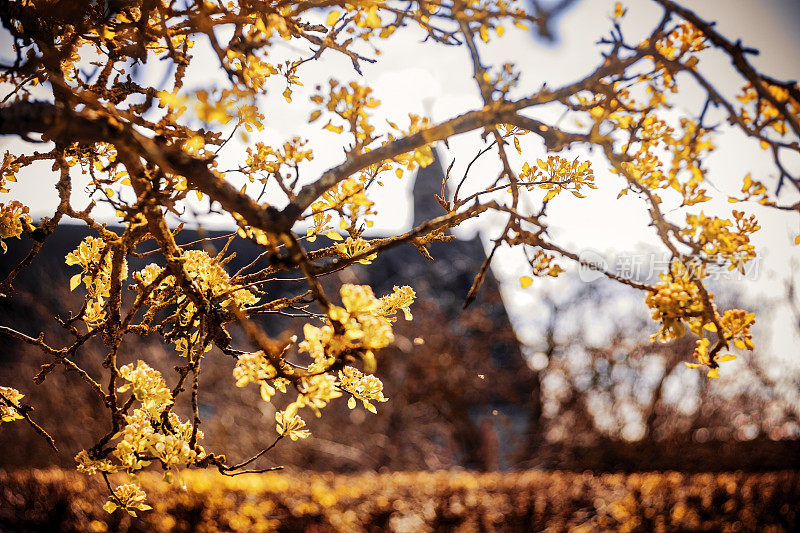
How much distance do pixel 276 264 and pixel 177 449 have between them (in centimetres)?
74

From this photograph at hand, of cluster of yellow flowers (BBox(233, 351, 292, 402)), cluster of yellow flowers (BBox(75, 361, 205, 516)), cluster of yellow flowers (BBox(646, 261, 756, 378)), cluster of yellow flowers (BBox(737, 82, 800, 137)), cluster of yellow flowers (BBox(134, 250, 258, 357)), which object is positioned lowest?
cluster of yellow flowers (BBox(75, 361, 205, 516))

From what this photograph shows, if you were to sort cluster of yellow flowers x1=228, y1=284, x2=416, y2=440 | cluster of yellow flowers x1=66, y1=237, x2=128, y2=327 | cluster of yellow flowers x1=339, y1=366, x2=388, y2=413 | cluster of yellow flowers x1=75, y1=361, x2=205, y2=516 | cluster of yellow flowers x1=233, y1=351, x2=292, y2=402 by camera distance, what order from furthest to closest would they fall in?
1. cluster of yellow flowers x1=66, y1=237, x2=128, y2=327
2. cluster of yellow flowers x1=339, y1=366, x2=388, y2=413
3. cluster of yellow flowers x1=75, y1=361, x2=205, y2=516
4. cluster of yellow flowers x1=233, y1=351, x2=292, y2=402
5. cluster of yellow flowers x1=228, y1=284, x2=416, y2=440

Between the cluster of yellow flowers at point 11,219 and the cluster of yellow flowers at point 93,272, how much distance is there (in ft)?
0.83

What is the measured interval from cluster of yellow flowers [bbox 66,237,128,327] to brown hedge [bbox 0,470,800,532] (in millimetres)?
3365

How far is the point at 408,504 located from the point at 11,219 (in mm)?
4320

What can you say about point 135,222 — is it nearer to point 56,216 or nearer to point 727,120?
point 56,216

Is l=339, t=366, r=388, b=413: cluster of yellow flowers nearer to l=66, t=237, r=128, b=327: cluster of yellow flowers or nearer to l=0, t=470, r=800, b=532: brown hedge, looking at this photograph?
l=66, t=237, r=128, b=327: cluster of yellow flowers

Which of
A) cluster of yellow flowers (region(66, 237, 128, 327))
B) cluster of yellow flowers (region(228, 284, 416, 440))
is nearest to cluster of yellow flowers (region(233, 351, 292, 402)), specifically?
cluster of yellow flowers (region(228, 284, 416, 440))

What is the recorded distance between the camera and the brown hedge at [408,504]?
14.4ft

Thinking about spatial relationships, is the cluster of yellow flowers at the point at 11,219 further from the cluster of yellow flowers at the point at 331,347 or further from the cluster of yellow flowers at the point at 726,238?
the cluster of yellow flowers at the point at 726,238

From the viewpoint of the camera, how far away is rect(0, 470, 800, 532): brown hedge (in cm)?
440

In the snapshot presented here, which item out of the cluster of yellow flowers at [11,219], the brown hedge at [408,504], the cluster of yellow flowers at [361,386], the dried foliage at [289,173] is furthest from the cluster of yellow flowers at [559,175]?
the brown hedge at [408,504]

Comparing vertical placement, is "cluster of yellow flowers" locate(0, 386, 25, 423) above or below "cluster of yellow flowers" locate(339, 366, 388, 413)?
below

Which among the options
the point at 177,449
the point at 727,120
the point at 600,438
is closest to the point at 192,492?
the point at 177,449
